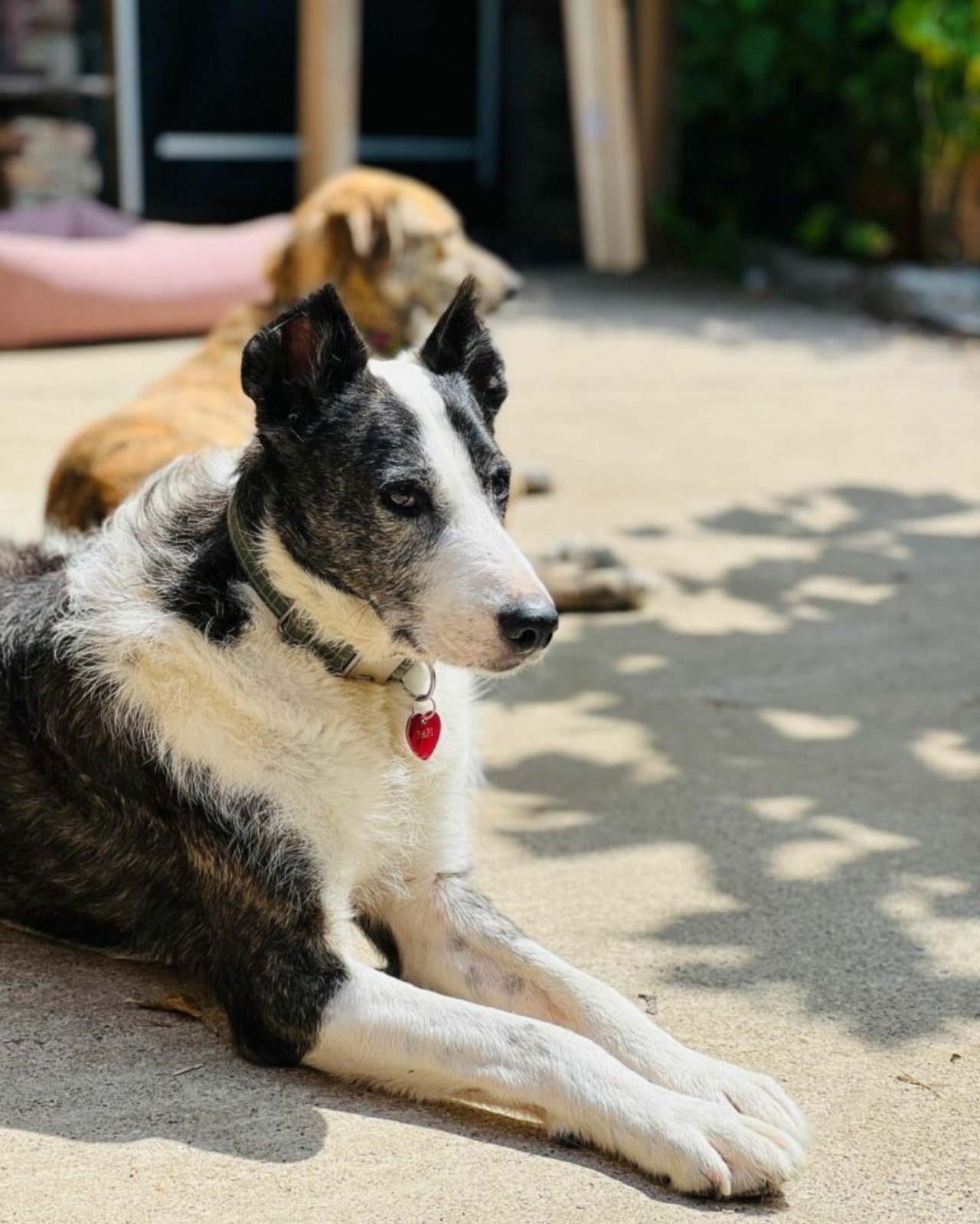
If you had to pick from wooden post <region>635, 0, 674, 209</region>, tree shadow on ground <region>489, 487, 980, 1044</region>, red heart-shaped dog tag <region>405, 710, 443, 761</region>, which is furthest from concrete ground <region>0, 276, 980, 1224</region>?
wooden post <region>635, 0, 674, 209</region>

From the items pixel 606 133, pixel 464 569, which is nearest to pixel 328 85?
pixel 606 133

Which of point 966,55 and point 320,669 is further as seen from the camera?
point 966,55

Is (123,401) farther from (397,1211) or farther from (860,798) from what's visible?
(397,1211)

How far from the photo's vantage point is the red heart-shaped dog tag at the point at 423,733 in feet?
9.79

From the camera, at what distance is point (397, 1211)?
239cm

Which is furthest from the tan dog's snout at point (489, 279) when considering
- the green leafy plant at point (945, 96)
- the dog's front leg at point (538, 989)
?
the green leafy plant at point (945, 96)

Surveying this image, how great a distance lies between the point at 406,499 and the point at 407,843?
25.4 inches

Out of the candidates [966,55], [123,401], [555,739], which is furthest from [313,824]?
[966,55]

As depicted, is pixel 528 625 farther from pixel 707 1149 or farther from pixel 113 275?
pixel 113 275

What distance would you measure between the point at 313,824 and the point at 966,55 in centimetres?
897

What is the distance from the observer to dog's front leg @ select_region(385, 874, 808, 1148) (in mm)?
2656

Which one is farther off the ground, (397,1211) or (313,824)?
(313,824)

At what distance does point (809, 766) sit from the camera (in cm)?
423

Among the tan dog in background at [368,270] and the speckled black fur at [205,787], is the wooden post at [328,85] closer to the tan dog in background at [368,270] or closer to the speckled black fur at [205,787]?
the tan dog in background at [368,270]
